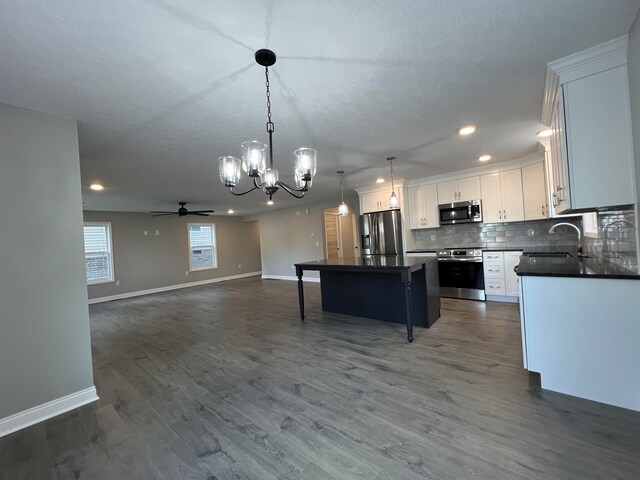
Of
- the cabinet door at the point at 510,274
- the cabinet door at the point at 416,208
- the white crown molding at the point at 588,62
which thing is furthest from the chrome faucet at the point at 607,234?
the cabinet door at the point at 416,208

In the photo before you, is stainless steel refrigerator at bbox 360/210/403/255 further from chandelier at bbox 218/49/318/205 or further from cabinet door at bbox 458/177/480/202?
chandelier at bbox 218/49/318/205

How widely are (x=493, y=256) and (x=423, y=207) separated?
157 centimetres

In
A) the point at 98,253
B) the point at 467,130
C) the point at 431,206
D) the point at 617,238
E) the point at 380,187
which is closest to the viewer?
the point at 617,238

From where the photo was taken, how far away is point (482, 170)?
4.80 metres

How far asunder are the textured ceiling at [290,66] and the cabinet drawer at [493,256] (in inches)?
80.7

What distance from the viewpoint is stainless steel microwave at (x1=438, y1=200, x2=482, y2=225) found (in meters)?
4.88

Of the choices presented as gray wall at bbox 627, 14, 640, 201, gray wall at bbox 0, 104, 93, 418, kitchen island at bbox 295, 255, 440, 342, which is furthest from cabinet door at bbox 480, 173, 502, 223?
gray wall at bbox 0, 104, 93, 418

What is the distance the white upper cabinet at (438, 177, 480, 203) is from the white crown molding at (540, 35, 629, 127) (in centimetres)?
303

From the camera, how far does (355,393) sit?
6.98ft

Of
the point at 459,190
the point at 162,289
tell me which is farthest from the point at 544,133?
the point at 162,289

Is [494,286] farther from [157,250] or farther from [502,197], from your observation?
[157,250]

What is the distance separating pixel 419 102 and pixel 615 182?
1483 millimetres

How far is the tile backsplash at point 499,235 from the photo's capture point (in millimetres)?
4496

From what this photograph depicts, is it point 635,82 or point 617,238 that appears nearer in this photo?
point 635,82
